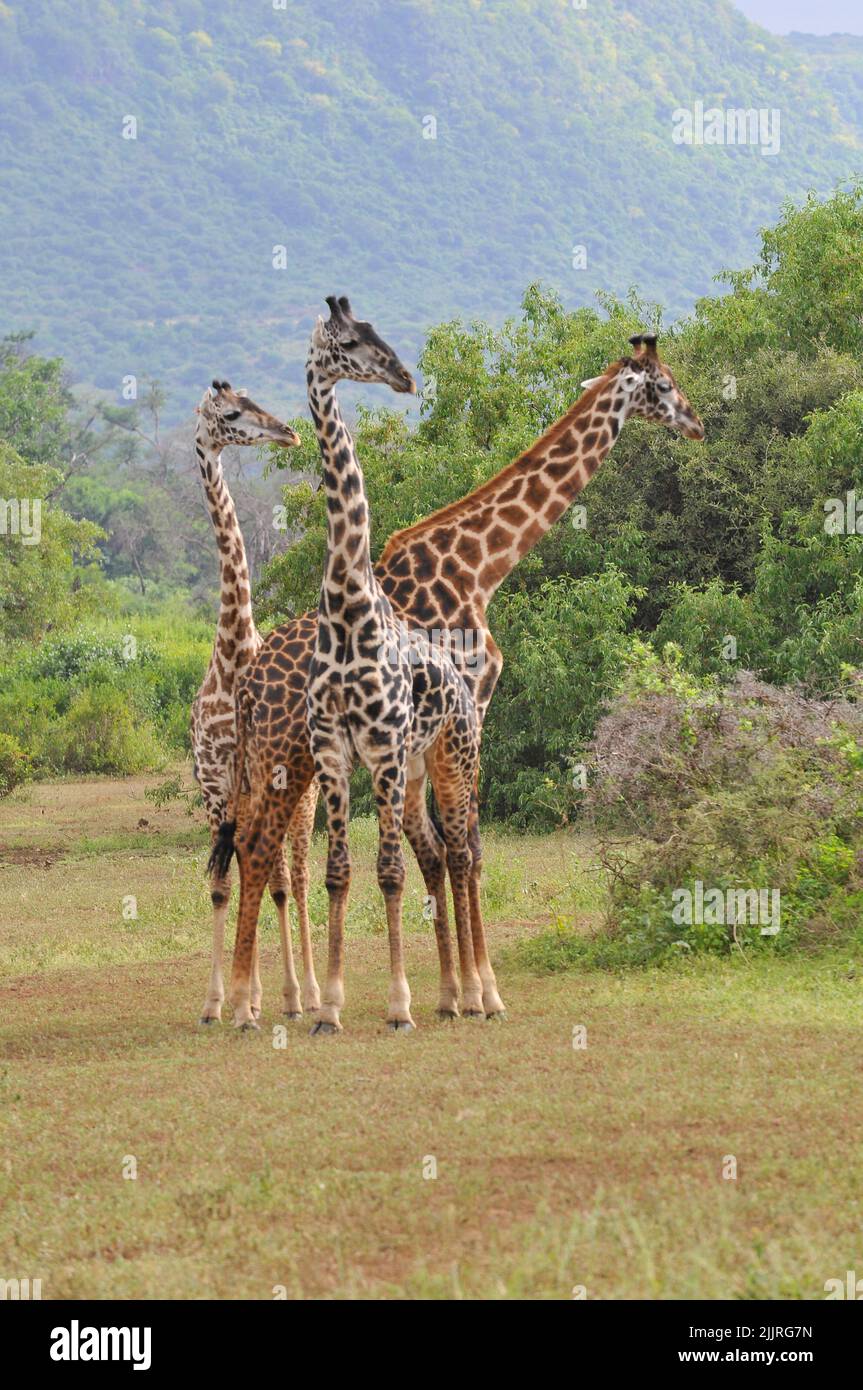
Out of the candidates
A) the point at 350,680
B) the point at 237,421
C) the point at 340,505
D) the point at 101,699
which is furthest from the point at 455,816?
the point at 101,699

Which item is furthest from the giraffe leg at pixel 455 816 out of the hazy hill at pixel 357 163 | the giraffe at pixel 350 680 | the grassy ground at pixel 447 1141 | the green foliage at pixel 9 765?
the hazy hill at pixel 357 163

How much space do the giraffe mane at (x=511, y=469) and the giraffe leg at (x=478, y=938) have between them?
1596 millimetres

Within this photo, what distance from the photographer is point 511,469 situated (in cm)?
1018

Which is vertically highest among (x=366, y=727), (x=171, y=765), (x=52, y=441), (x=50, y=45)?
(x=50, y=45)

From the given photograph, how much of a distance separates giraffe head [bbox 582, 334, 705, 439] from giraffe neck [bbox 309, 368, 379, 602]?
2.28 m

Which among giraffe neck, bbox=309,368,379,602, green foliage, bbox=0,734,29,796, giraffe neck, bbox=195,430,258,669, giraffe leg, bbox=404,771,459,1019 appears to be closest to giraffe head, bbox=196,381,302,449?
giraffe neck, bbox=195,430,258,669

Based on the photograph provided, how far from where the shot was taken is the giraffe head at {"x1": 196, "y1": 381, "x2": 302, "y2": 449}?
9.24 meters

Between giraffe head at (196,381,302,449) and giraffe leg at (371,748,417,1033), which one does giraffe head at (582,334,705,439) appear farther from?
giraffe leg at (371,748,417,1033)

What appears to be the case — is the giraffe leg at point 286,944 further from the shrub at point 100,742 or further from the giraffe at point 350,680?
the shrub at point 100,742

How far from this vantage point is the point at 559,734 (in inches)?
679

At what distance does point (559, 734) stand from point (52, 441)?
49.5m

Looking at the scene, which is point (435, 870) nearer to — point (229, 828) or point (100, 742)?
point (229, 828)
